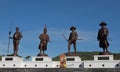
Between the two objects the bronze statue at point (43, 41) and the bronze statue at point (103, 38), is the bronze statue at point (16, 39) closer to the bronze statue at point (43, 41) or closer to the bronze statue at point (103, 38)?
the bronze statue at point (43, 41)

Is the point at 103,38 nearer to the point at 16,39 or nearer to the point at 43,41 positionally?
the point at 43,41

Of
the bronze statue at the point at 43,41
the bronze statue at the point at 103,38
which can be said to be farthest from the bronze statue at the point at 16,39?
the bronze statue at the point at 103,38

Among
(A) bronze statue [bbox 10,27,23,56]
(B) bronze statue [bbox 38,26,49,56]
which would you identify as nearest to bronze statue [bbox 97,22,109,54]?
(B) bronze statue [bbox 38,26,49,56]

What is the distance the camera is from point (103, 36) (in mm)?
28734

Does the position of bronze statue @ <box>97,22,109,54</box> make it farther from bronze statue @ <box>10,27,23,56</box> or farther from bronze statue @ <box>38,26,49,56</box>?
bronze statue @ <box>10,27,23,56</box>

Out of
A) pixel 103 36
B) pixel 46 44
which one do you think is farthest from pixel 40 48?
pixel 103 36

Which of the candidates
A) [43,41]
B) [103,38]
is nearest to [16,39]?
[43,41]

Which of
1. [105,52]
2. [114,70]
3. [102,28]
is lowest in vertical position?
[114,70]

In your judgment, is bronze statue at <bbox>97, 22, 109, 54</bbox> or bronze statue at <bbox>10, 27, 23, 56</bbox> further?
bronze statue at <bbox>10, 27, 23, 56</bbox>

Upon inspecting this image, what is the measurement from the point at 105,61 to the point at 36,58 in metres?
6.78

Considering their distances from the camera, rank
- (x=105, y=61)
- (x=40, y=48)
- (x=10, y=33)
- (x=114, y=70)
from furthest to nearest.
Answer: (x=10, y=33) → (x=40, y=48) → (x=105, y=61) → (x=114, y=70)

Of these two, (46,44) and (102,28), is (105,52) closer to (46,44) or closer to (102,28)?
(102,28)

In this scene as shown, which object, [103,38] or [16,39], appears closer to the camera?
[103,38]

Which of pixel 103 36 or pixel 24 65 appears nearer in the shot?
pixel 103 36
